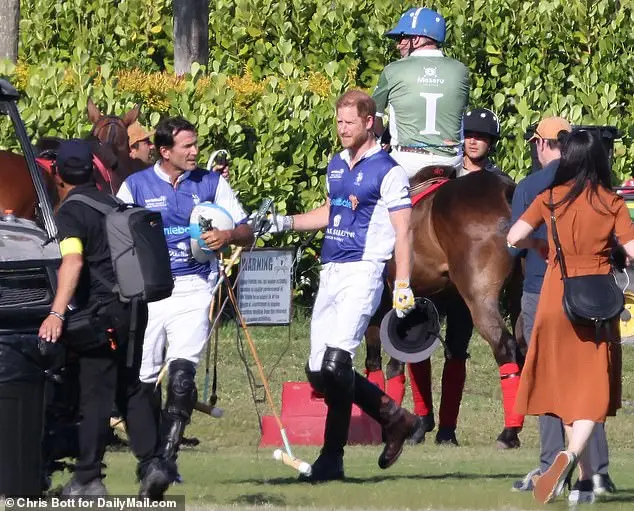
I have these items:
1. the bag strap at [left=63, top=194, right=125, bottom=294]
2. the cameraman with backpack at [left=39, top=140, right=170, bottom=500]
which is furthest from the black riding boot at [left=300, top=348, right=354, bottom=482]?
the bag strap at [left=63, top=194, right=125, bottom=294]

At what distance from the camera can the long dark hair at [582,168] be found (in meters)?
9.18

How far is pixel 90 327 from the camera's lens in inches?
340

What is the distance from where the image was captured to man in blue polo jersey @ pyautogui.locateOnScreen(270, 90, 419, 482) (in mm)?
9898

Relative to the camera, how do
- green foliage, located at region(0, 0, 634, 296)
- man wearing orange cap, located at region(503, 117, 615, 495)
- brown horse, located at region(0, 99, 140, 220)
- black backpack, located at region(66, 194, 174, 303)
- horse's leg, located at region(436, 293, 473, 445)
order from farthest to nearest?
green foliage, located at region(0, 0, 634, 296) → horse's leg, located at region(436, 293, 473, 445) → brown horse, located at region(0, 99, 140, 220) → man wearing orange cap, located at region(503, 117, 615, 495) → black backpack, located at region(66, 194, 174, 303)

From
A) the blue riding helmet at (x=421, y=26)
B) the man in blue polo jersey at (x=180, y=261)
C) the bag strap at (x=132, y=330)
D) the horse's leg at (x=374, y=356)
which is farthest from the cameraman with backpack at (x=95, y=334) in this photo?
the blue riding helmet at (x=421, y=26)

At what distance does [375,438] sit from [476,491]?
3.46 metres

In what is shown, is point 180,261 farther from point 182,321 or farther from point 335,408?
point 335,408

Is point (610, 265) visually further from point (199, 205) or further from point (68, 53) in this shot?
point (68, 53)

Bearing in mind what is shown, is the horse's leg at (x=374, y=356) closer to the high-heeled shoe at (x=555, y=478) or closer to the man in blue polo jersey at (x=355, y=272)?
the man in blue polo jersey at (x=355, y=272)

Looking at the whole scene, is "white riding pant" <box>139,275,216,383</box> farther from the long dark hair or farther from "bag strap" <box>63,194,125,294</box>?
the long dark hair

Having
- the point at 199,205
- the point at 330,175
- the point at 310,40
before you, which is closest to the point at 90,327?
the point at 199,205

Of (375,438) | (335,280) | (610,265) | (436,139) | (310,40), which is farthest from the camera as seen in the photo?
(310,40)

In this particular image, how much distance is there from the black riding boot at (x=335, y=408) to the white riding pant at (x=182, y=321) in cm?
70

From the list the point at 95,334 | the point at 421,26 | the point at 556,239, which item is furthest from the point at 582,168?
the point at 421,26
